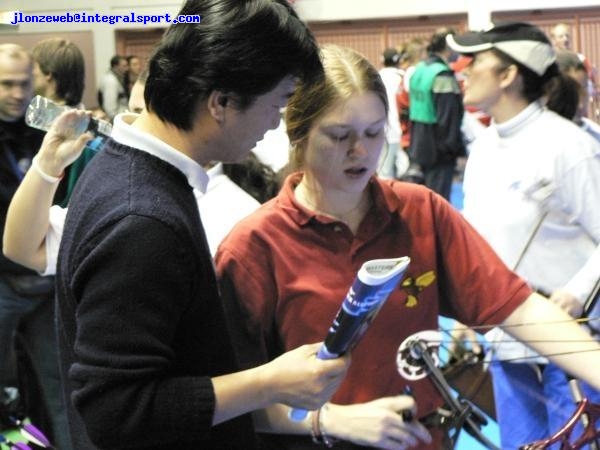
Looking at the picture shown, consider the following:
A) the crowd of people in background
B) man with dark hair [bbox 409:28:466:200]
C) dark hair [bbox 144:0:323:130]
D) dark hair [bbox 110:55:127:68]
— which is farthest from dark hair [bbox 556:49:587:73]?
dark hair [bbox 110:55:127:68]

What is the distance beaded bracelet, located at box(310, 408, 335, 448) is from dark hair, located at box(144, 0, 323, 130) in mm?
422

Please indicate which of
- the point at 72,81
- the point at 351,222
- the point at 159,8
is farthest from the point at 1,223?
the point at 351,222

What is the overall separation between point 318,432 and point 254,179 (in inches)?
37.4

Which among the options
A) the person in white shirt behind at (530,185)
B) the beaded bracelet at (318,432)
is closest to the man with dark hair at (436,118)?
the person in white shirt behind at (530,185)

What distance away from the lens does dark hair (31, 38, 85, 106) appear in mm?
2844

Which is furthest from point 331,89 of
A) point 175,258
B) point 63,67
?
point 63,67

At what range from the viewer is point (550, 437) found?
51.4 inches

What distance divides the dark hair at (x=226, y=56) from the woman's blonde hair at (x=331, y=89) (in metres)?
0.23

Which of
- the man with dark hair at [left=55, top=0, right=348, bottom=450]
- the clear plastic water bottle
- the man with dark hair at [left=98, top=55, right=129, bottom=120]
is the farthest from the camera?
the man with dark hair at [left=98, top=55, right=129, bottom=120]

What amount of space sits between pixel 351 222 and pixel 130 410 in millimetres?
482

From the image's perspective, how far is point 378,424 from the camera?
1131 millimetres

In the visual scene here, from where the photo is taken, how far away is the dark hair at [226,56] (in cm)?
96

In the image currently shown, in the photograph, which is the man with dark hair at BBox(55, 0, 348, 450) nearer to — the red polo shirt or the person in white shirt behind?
the red polo shirt

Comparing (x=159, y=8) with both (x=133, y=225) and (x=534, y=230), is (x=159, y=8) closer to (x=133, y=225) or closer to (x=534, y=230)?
(x=534, y=230)
